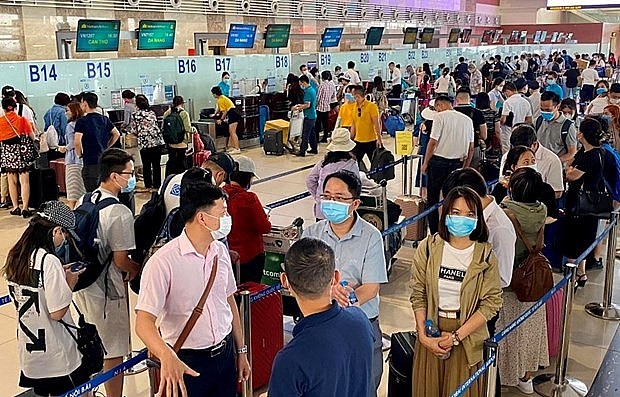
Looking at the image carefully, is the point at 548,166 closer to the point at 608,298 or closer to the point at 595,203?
the point at 595,203

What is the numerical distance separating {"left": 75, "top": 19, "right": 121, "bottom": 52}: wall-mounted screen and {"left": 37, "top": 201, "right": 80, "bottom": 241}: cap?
10620 mm

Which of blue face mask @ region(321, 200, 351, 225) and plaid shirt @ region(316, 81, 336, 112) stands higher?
blue face mask @ region(321, 200, 351, 225)

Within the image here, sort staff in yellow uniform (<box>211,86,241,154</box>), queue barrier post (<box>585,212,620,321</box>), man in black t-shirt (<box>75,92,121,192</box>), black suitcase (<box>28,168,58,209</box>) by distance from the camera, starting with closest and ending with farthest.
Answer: queue barrier post (<box>585,212,620,321</box>) < man in black t-shirt (<box>75,92,121,192</box>) < black suitcase (<box>28,168,58,209</box>) < staff in yellow uniform (<box>211,86,241,154</box>)

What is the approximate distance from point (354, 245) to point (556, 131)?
15.7 feet

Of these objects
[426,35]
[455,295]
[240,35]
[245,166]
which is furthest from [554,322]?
[426,35]

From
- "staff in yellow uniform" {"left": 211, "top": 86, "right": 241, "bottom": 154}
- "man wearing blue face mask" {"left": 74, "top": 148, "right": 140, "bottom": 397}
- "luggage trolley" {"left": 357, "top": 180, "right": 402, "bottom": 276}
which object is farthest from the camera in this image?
"staff in yellow uniform" {"left": 211, "top": 86, "right": 241, "bottom": 154}

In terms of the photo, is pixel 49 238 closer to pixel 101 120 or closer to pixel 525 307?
pixel 525 307

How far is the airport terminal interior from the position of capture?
492cm

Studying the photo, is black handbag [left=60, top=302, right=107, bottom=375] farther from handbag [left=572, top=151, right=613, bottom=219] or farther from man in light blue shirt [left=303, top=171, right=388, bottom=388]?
handbag [left=572, top=151, right=613, bottom=219]

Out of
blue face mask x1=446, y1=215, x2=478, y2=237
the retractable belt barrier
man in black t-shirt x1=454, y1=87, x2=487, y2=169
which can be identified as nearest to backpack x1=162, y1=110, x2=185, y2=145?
man in black t-shirt x1=454, y1=87, x2=487, y2=169

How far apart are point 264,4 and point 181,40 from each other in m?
3.30

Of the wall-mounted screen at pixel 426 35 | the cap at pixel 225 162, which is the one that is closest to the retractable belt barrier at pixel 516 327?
the cap at pixel 225 162

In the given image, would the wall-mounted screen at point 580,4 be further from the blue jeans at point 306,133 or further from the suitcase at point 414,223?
the suitcase at point 414,223

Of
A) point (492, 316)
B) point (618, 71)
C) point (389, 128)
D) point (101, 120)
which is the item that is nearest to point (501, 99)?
point (389, 128)
